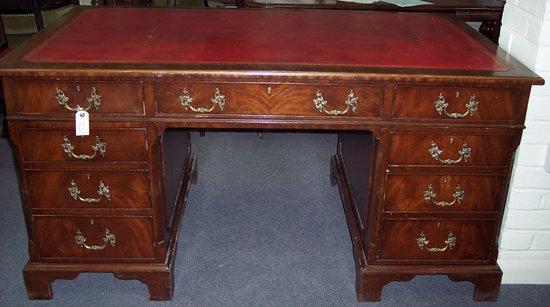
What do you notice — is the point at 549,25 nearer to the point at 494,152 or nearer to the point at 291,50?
the point at 494,152

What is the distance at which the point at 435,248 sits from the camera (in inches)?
81.4

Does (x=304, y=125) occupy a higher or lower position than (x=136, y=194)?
higher

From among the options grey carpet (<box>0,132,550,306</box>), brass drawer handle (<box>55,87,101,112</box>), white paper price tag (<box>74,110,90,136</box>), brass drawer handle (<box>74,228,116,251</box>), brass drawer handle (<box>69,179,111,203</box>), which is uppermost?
brass drawer handle (<box>55,87,101,112</box>)

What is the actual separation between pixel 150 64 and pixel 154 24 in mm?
569

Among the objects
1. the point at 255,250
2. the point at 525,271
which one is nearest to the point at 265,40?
the point at 255,250

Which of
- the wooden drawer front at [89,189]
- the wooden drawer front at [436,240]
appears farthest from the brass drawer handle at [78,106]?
the wooden drawer front at [436,240]

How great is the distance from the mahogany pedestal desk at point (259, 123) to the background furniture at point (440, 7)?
2.85 feet

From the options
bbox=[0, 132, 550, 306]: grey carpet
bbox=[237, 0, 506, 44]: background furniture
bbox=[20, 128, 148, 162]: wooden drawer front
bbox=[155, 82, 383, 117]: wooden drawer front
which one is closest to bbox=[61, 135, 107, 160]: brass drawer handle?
bbox=[20, 128, 148, 162]: wooden drawer front

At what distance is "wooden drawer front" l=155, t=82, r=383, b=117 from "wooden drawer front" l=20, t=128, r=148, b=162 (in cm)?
15

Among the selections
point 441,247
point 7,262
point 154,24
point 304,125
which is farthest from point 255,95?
point 7,262

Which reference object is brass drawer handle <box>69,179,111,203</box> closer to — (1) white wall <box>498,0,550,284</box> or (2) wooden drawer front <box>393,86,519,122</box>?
(2) wooden drawer front <box>393,86,519,122</box>

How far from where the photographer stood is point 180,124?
1832 millimetres

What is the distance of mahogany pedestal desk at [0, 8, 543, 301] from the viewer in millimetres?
1777

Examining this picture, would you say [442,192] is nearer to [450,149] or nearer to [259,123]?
[450,149]
